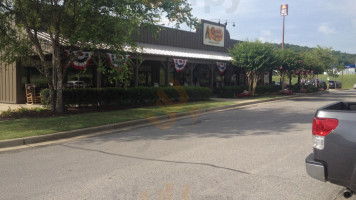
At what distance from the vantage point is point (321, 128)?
3.61 m

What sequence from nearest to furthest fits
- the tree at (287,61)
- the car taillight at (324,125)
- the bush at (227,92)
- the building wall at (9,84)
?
the car taillight at (324,125) < the building wall at (9,84) < the bush at (227,92) < the tree at (287,61)

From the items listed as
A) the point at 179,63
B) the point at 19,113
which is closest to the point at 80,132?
the point at 19,113

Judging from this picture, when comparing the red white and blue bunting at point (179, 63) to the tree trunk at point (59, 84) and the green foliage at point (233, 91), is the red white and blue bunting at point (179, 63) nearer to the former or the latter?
the green foliage at point (233, 91)

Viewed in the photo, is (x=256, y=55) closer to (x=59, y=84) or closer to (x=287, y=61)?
(x=287, y=61)

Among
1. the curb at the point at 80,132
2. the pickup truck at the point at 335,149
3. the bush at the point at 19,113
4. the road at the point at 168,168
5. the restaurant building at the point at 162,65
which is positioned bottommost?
the road at the point at 168,168

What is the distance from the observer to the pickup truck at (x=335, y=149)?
3338 mm

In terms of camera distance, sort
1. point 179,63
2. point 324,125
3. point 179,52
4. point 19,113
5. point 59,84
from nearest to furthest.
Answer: point 324,125, point 19,113, point 59,84, point 179,63, point 179,52

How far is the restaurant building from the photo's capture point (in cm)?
1706

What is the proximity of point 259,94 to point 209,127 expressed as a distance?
18444 mm

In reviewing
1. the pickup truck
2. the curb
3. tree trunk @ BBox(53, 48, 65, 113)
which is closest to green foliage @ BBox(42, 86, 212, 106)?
tree trunk @ BBox(53, 48, 65, 113)

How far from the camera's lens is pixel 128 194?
4312mm

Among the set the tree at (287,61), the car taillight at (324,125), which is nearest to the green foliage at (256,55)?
the tree at (287,61)

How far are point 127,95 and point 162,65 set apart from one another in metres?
8.71

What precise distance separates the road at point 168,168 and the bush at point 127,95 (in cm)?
549
